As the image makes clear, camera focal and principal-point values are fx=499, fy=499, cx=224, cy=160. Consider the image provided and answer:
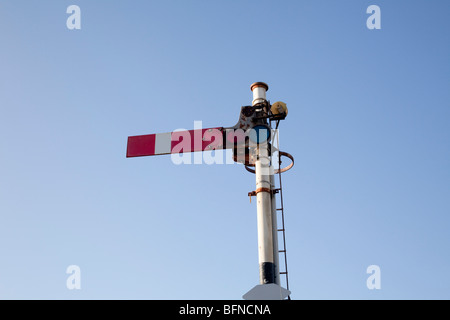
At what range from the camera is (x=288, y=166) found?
37.3 ft

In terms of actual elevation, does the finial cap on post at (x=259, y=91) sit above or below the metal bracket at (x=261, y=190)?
above

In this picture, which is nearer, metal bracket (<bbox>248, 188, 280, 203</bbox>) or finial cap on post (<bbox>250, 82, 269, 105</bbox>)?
metal bracket (<bbox>248, 188, 280, 203</bbox>)

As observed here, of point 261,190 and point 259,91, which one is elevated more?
point 259,91

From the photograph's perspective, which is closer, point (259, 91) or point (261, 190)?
point (261, 190)

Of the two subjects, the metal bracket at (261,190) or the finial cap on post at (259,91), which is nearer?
the metal bracket at (261,190)

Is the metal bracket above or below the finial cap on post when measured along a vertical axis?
below
